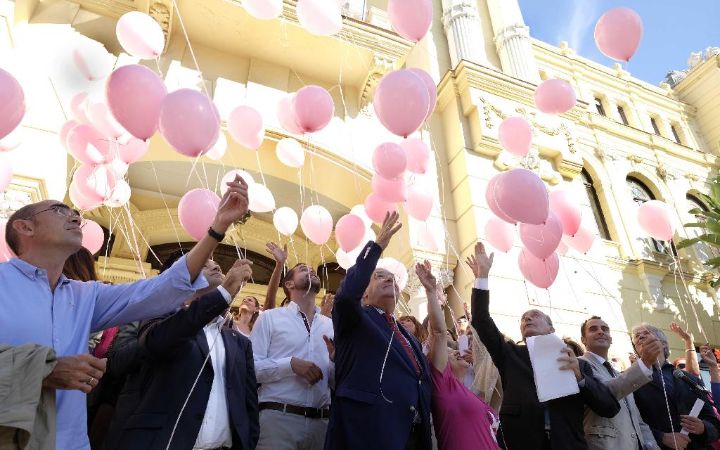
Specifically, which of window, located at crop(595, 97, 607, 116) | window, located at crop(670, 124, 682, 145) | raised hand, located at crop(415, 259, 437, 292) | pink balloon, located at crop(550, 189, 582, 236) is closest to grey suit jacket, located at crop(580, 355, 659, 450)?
raised hand, located at crop(415, 259, 437, 292)

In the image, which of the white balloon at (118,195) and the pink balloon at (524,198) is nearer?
the pink balloon at (524,198)

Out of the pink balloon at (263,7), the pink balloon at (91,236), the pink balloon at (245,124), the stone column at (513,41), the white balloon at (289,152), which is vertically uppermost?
the stone column at (513,41)

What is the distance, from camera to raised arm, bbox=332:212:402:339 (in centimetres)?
246

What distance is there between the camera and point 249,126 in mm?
5203

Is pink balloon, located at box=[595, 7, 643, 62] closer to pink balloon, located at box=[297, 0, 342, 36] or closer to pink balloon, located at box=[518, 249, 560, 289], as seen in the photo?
pink balloon, located at box=[518, 249, 560, 289]

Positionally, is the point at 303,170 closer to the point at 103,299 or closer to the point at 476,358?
the point at 476,358

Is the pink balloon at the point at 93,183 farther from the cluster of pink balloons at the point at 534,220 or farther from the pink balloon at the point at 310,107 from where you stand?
the cluster of pink balloons at the point at 534,220

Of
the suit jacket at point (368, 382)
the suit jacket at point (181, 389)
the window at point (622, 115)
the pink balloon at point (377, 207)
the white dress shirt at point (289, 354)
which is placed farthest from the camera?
the window at point (622, 115)

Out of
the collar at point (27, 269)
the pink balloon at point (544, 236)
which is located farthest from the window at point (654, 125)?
the collar at point (27, 269)

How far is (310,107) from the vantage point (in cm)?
466

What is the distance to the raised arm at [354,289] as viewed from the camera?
8.07ft

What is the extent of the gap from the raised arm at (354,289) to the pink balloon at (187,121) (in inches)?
67.8

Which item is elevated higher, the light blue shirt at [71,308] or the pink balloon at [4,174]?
the pink balloon at [4,174]

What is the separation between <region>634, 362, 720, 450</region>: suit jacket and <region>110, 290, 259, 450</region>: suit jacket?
2.88 meters
